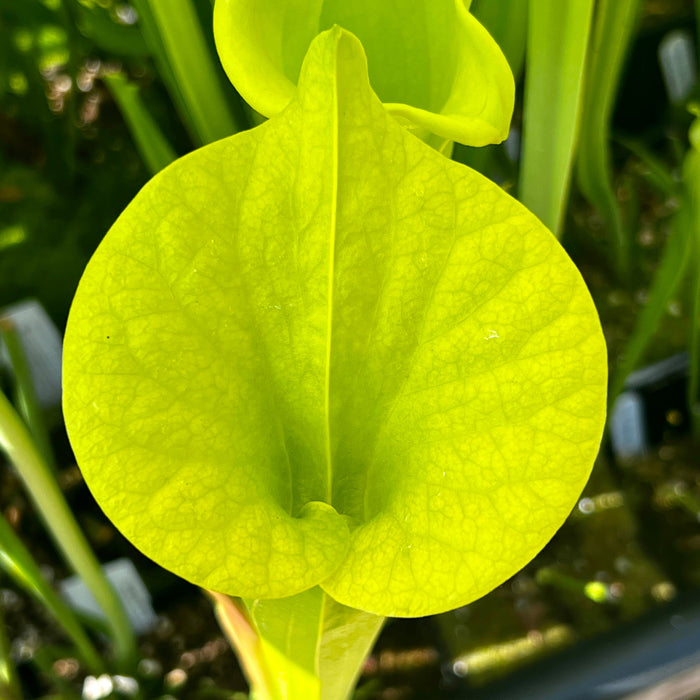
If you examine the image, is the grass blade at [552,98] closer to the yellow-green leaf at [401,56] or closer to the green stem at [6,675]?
the yellow-green leaf at [401,56]

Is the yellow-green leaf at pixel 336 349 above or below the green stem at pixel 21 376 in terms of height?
above

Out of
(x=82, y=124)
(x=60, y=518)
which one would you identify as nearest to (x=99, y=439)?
(x=60, y=518)

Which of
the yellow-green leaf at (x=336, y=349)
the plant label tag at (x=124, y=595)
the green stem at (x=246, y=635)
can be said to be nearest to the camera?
the yellow-green leaf at (x=336, y=349)

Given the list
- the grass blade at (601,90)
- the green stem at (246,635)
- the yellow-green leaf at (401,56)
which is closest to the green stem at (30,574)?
the green stem at (246,635)

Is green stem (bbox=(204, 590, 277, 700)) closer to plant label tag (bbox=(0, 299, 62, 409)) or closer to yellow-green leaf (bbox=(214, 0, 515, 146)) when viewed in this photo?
yellow-green leaf (bbox=(214, 0, 515, 146))

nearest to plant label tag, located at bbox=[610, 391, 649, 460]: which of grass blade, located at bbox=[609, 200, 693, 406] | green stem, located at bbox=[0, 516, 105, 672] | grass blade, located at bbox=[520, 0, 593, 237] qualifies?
grass blade, located at bbox=[609, 200, 693, 406]

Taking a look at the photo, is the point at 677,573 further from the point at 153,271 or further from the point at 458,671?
the point at 153,271
